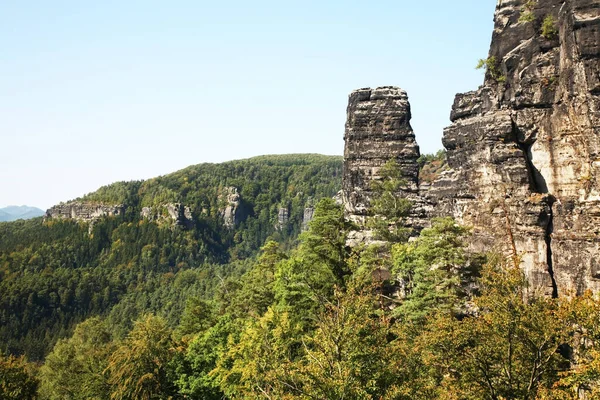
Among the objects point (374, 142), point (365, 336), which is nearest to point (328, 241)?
point (365, 336)

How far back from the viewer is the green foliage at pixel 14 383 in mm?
33594

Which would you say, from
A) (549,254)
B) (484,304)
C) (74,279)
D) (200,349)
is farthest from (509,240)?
(74,279)

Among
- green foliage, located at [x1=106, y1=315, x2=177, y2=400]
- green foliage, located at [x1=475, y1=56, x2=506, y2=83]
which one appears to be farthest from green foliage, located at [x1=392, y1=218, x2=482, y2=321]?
green foliage, located at [x1=106, y1=315, x2=177, y2=400]

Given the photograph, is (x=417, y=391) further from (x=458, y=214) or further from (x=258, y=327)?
(x=458, y=214)

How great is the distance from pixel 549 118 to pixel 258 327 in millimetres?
27143

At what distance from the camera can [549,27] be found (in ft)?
105

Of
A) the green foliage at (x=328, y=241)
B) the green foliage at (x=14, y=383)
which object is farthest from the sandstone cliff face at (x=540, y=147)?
the green foliage at (x=14, y=383)

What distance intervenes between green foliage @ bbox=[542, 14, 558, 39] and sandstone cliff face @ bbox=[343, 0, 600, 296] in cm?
8

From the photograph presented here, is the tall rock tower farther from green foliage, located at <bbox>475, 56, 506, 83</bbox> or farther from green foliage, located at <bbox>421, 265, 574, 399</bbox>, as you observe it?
green foliage, located at <bbox>421, 265, 574, 399</bbox>

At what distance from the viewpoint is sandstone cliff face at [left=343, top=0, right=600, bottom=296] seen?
29062 millimetres

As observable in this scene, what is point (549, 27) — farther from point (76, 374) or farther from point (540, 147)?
point (76, 374)

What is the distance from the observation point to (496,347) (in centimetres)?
2038

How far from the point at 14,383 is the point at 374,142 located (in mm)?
46032

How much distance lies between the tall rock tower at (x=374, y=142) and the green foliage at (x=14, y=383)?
38.8 meters
